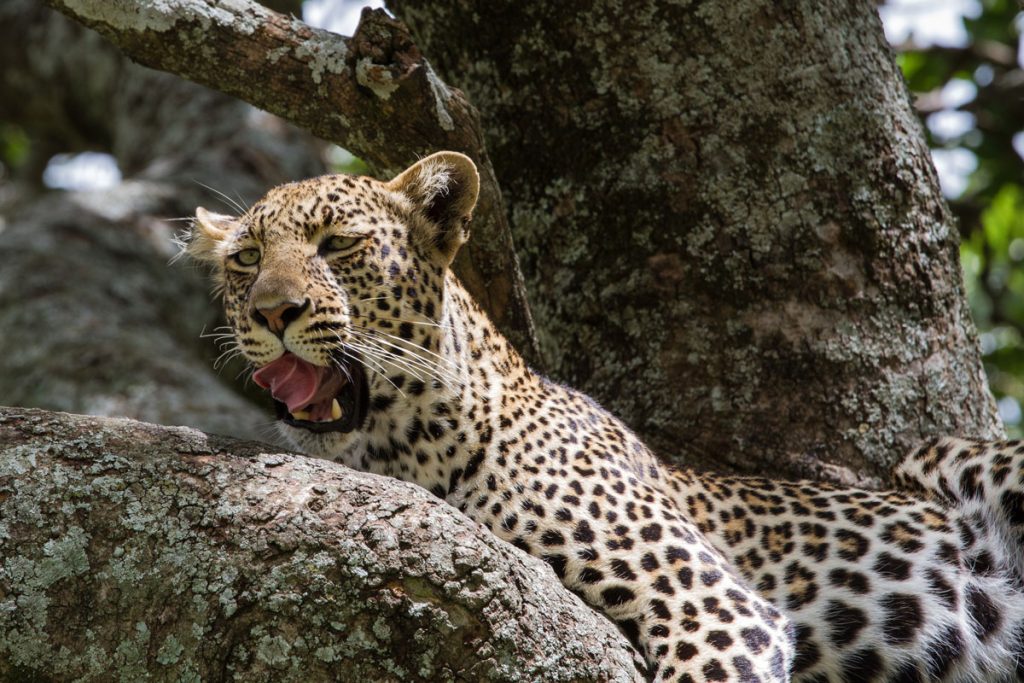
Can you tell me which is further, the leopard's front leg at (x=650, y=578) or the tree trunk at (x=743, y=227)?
the tree trunk at (x=743, y=227)

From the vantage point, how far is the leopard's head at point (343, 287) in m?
5.08

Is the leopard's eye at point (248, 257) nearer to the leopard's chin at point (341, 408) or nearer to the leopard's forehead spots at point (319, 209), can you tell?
the leopard's forehead spots at point (319, 209)

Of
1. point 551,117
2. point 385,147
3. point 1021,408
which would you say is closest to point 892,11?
point 1021,408

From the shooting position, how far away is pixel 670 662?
15.4 ft

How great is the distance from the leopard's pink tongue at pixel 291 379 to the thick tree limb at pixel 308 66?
A: 3.99ft

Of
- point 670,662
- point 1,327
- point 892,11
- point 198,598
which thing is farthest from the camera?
point 892,11

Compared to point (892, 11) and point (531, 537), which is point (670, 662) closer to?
point (531, 537)

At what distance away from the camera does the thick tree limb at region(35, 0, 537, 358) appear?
5223 millimetres

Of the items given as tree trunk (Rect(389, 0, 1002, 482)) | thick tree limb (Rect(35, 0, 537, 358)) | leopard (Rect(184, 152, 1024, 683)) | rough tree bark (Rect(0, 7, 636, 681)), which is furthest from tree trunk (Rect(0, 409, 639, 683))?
tree trunk (Rect(389, 0, 1002, 482))

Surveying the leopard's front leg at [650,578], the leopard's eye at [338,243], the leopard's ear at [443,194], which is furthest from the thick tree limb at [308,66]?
the leopard's front leg at [650,578]

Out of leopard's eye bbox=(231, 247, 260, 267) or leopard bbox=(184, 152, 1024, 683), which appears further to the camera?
leopard's eye bbox=(231, 247, 260, 267)

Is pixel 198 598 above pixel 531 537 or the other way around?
the other way around

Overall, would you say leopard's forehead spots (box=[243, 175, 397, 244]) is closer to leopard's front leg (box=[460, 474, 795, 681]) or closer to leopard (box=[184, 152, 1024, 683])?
leopard (box=[184, 152, 1024, 683])

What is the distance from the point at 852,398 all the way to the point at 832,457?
0.34 meters
